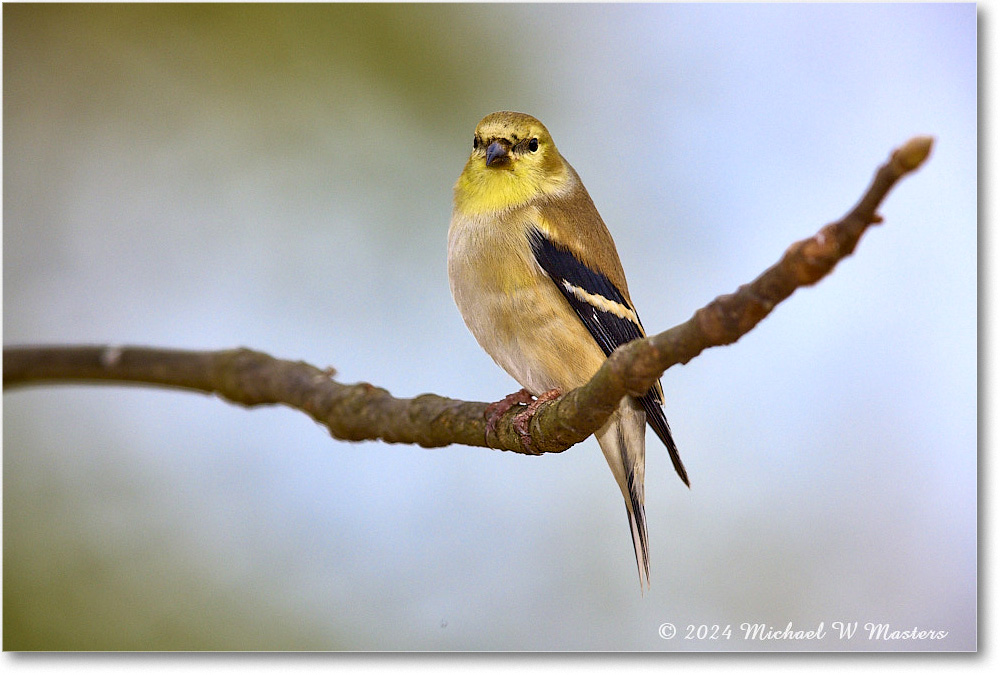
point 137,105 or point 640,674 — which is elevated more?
point 137,105

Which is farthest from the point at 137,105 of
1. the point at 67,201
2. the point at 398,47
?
the point at 398,47

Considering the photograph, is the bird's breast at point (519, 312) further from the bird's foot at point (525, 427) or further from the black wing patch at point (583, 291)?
the bird's foot at point (525, 427)

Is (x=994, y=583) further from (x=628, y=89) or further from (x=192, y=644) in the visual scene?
(x=192, y=644)

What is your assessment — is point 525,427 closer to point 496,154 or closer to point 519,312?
point 519,312

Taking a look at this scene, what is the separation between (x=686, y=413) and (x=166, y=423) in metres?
1.24

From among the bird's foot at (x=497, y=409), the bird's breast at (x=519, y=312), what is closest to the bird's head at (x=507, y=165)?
the bird's breast at (x=519, y=312)

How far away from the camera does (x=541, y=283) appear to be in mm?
1722

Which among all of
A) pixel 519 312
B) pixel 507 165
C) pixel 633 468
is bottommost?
pixel 633 468

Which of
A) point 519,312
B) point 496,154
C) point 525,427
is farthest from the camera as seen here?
point 496,154

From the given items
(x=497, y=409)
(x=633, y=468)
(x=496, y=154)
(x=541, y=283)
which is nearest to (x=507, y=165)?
(x=496, y=154)

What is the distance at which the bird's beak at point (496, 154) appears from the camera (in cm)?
182

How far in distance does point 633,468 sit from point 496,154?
0.77 metres

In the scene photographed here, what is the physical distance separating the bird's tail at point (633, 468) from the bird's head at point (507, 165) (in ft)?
1.81

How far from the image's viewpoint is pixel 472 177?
191cm
